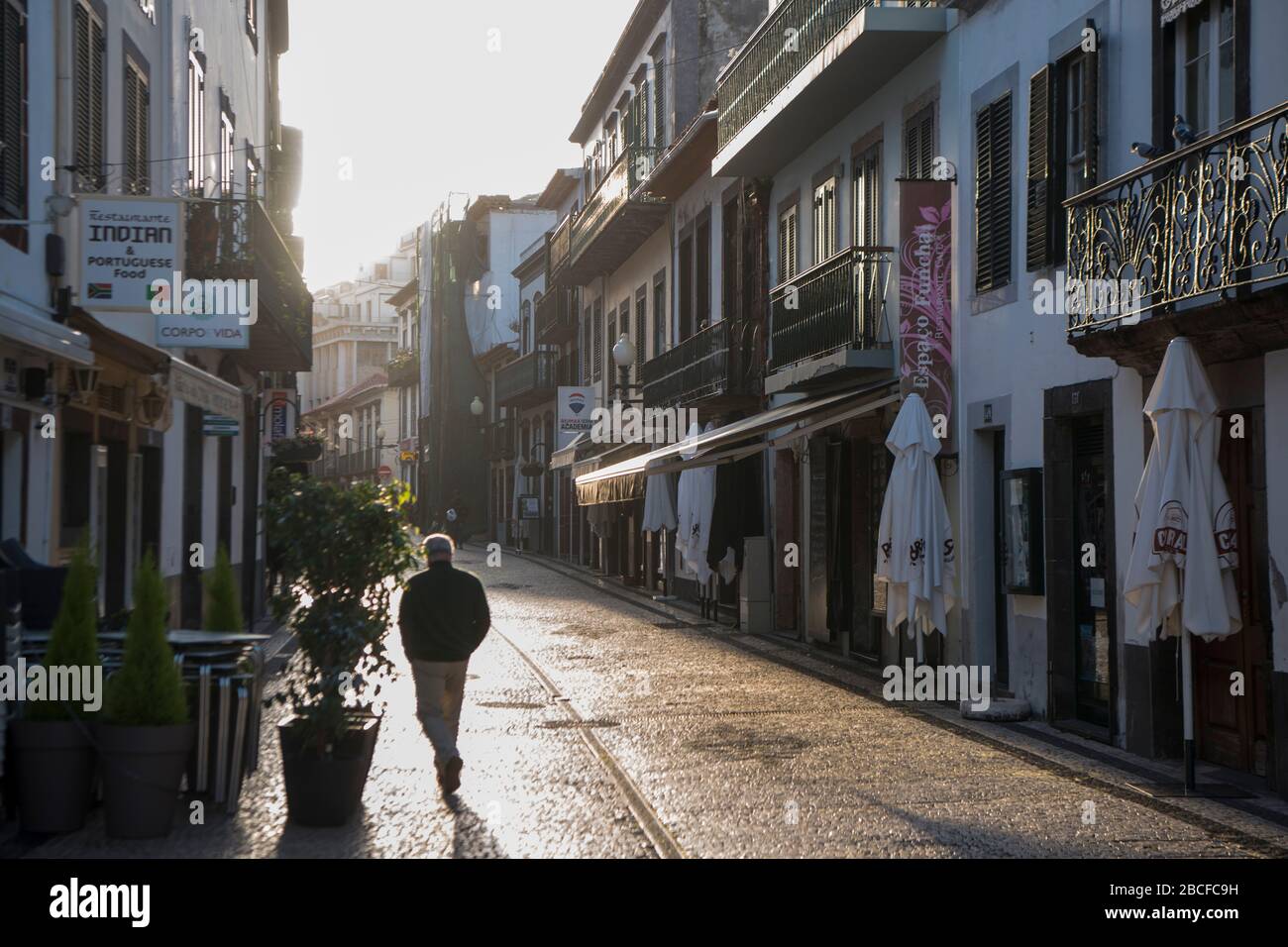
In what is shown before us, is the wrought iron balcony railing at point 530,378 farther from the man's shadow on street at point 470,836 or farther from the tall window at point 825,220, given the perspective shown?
the man's shadow on street at point 470,836

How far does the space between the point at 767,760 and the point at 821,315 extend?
28.4ft

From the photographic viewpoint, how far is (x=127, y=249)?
12.3m

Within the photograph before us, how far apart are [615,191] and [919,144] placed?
52.4ft

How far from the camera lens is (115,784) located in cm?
840

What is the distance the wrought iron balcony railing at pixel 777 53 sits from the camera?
17.7m

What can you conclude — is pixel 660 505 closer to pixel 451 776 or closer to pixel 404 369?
pixel 451 776

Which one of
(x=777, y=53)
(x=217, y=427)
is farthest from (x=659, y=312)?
(x=217, y=427)

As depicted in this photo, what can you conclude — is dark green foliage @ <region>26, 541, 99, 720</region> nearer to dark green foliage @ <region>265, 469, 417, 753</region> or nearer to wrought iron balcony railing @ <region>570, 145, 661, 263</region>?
dark green foliage @ <region>265, 469, 417, 753</region>

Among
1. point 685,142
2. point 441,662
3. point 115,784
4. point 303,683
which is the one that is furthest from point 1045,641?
point 685,142

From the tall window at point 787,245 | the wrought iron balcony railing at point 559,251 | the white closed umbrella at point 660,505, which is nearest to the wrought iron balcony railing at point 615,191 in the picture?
the wrought iron balcony railing at point 559,251

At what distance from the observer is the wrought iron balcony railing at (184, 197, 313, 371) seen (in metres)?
16.7

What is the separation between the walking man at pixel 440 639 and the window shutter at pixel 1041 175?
6.06 meters

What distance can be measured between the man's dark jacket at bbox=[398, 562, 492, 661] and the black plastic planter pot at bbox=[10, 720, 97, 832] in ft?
7.18
